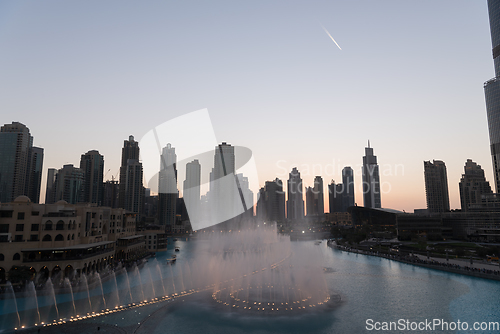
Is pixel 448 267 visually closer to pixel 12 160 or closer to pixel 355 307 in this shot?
pixel 355 307

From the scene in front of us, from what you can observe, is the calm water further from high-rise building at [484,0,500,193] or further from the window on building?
high-rise building at [484,0,500,193]

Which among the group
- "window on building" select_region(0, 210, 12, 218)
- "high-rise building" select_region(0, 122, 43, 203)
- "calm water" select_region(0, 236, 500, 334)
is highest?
"high-rise building" select_region(0, 122, 43, 203)

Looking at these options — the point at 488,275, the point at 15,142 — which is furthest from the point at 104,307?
the point at 15,142

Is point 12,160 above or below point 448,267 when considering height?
above

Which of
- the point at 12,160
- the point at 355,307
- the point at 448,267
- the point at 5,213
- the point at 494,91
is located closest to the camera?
the point at 355,307

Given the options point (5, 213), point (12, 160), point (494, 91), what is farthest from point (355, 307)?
point (12, 160)

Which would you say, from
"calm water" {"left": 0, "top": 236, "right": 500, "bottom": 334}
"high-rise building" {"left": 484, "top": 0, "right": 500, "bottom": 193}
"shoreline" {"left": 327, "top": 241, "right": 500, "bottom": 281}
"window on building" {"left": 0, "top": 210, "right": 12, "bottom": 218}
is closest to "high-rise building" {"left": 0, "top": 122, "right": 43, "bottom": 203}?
"window on building" {"left": 0, "top": 210, "right": 12, "bottom": 218}

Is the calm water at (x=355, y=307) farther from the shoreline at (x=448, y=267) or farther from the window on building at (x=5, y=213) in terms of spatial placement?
the window on building at (x=5, y=213)

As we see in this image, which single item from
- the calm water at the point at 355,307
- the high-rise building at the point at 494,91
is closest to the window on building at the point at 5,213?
the calm water at the point at 355,307
